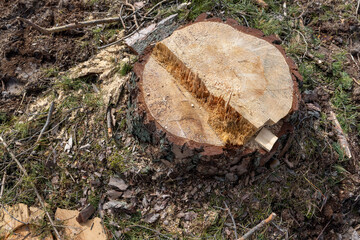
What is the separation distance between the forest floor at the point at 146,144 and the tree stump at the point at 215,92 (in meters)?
0.42

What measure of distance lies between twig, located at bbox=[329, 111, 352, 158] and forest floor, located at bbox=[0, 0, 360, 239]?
0.19 ft

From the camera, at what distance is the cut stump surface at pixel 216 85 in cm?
206

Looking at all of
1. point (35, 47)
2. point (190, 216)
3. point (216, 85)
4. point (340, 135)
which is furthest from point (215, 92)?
point (35, 47)

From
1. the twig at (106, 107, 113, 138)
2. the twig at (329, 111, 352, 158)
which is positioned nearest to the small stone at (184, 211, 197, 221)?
the twig at (106, 107, 113, 138)

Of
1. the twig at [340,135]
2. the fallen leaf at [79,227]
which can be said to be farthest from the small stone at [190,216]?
the twig at [340,135]

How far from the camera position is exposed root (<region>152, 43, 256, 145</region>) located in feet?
6.68

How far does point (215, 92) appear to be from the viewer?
2.12m

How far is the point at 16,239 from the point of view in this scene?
2.42m

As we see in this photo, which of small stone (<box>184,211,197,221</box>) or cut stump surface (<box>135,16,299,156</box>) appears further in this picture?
small stone (<box>184,211,197,221</box>)

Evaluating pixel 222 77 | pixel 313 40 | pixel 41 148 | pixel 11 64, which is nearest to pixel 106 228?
pixel 41 148

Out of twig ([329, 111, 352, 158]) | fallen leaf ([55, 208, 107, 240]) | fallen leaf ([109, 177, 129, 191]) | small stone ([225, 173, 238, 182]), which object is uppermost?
small stone ([225, 173, 238, 182])

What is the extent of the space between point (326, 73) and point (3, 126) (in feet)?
12.0

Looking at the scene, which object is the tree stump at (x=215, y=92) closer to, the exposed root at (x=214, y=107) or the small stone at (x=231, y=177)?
the exposed root at (x=214, y=107)

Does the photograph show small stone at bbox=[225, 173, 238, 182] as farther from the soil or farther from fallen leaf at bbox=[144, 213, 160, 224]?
the soil
